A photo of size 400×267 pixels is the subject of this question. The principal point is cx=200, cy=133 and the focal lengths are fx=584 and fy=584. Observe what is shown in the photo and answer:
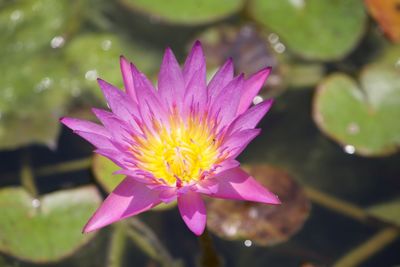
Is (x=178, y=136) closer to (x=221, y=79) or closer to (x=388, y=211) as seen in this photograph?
(x=221, y=79)

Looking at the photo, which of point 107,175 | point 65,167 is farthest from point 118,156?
point 65,167

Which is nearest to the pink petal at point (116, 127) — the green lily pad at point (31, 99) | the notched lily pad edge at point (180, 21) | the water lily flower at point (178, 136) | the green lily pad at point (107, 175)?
the water lily flower at point (178, 136)

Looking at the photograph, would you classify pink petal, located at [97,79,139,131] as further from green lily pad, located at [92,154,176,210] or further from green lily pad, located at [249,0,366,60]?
green lily pad, located at [249,0,366,60]

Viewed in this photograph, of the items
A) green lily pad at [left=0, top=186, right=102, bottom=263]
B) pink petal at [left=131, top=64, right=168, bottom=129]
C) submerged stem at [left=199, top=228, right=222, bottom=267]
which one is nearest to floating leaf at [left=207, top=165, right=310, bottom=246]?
submerged stem at [left=199, top=228, right=222, bottom=267]

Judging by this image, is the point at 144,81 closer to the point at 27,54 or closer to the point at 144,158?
the point at 144,158

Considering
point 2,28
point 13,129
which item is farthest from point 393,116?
point 2,28

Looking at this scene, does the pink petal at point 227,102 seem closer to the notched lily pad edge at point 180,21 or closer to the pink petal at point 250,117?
the pink petal at point 250,117
